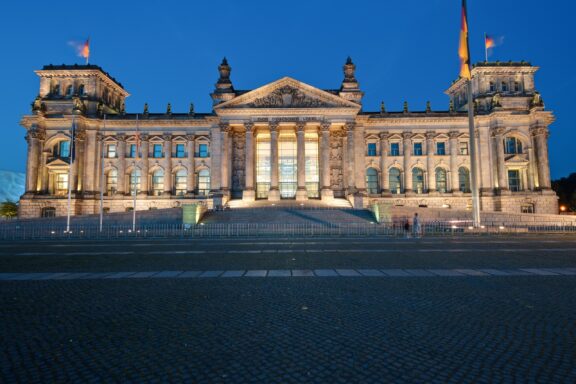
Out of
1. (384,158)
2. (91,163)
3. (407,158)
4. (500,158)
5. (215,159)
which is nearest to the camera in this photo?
(215,159)

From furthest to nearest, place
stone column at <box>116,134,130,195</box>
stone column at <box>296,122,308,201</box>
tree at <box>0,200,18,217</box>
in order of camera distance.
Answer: tree at <box>0,200,18,217</box> → stone column at <box>116,134,130,195</box> → stone column at <box>296,122,308,201</box>

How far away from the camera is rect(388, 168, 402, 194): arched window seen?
56.9m

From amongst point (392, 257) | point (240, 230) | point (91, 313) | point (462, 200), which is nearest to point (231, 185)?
point (240, 230)

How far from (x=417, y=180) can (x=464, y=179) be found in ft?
25.7

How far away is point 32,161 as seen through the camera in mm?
52062

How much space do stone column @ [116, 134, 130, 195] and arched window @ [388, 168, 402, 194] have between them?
45080 mm

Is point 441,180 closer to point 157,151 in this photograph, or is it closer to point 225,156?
point 225,156

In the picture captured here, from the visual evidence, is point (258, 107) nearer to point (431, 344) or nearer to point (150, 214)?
point (150, 214)

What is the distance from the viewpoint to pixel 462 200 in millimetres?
55031

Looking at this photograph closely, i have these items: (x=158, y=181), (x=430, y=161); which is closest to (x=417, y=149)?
(x=430, y=161)

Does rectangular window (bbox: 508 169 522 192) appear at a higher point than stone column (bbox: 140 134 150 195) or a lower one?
lower

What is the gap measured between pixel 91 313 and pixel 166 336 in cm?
202

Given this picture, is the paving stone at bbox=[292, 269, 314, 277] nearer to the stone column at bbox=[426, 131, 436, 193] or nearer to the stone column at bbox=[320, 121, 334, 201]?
the stone column at bbox=[320, 121, 334, 201]

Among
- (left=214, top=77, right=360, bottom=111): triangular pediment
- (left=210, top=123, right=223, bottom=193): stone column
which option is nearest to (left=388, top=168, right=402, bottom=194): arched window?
(left=214, top=77, right=360, bottom=111): triangular pediment
